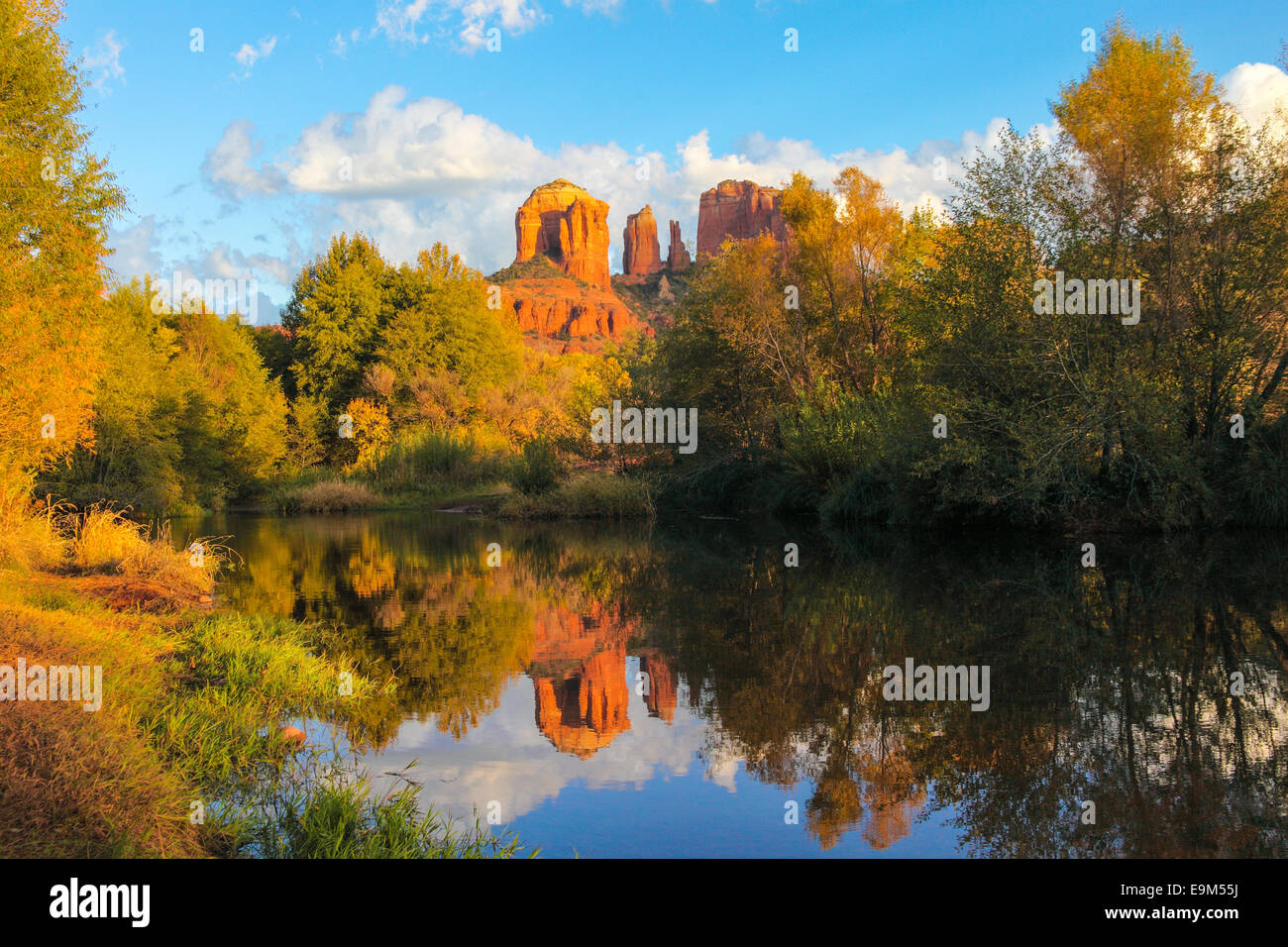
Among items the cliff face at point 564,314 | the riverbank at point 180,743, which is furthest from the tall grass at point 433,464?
the cliff face at point 564,314

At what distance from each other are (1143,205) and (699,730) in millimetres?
18462

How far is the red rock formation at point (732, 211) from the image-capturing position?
13725cm

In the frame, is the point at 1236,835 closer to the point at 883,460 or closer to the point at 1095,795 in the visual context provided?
the point at 1095,795

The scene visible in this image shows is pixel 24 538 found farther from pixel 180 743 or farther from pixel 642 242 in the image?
pixel 642 242

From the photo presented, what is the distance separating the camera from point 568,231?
142 meters

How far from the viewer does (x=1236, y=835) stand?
4336mm

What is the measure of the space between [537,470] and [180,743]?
85.4 ft

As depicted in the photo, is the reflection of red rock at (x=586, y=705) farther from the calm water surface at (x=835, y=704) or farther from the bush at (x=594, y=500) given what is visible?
the bush at (x=594, y=500)

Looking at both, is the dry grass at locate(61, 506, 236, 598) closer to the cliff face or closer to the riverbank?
the riverbank

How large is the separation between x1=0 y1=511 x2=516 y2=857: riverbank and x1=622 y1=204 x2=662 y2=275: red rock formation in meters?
149

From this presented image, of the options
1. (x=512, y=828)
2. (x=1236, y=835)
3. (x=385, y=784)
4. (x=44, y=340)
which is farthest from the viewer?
(x=44, y=340)

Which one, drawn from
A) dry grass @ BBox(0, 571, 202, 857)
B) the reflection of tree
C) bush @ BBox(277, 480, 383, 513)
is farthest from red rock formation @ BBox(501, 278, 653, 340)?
dry grass @ BBox(0, 571, 202, 857)

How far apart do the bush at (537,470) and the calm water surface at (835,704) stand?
15943 mm
